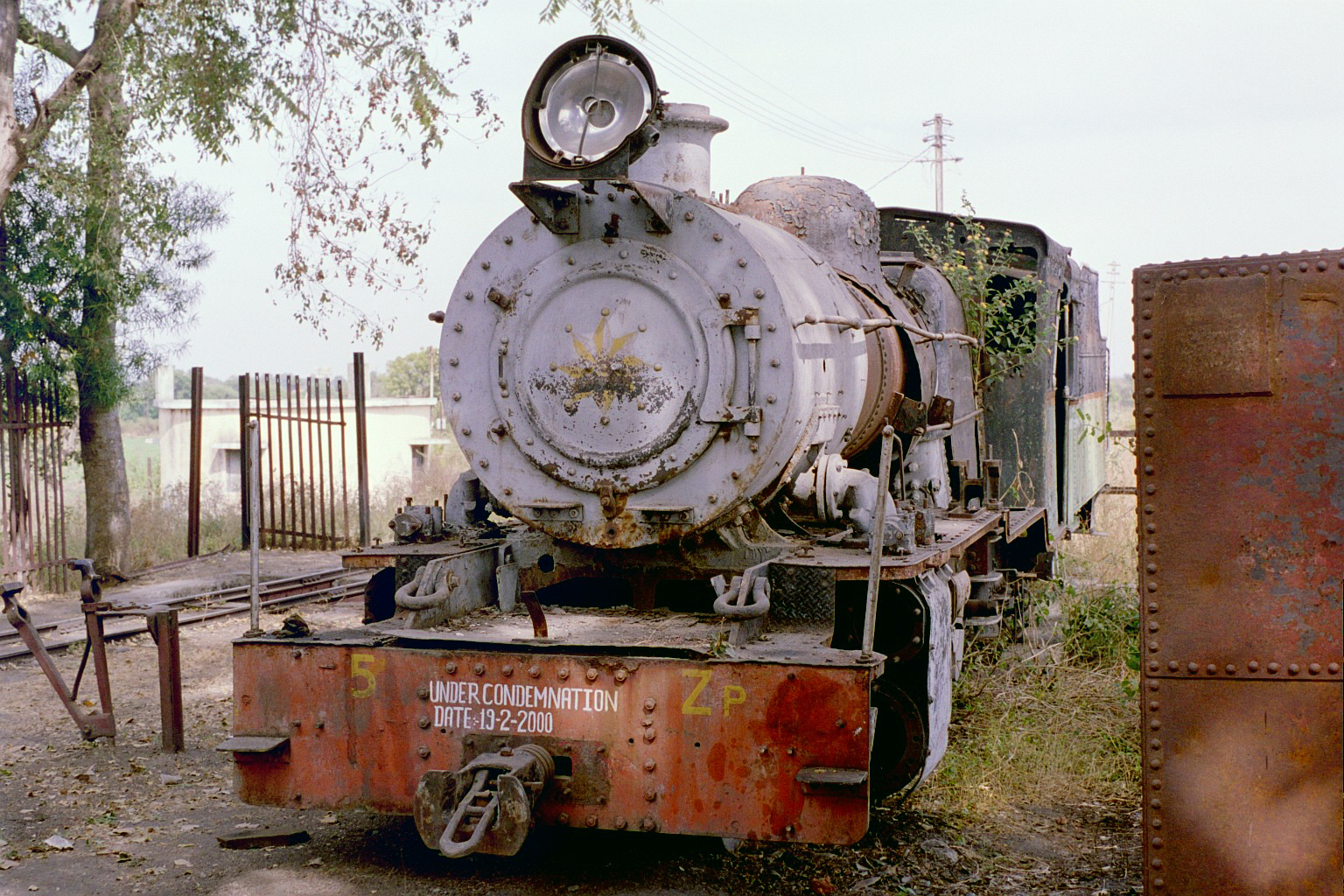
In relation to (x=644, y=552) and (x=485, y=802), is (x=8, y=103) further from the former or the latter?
(x=485, y=802)

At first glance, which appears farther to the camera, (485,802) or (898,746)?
(898,746)

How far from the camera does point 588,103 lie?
482 centimetres

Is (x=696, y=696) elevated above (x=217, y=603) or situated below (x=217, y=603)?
above

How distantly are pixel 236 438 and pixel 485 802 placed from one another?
27.7 meters

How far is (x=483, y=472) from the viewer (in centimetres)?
497

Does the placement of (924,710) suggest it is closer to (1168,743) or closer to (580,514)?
(1168,743)

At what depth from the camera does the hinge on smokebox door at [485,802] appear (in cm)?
378

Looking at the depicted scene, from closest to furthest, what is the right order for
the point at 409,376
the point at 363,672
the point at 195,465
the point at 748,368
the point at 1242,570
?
1. the point at 1242,570
2. the point at 363,672
3. the point at 748,368
4. the point at 195,465
5. the point at 409,376

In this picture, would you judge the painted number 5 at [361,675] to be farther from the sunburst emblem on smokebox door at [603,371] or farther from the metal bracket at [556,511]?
the sunburst emblem on smokebox door at [603,371]

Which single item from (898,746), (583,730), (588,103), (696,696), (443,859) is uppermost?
(588,103)

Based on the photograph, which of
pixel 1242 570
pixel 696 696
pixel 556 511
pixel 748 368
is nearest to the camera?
pixel 1242 570

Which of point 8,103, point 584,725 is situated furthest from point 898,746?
point 8,103

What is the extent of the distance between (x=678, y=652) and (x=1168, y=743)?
1.52 m

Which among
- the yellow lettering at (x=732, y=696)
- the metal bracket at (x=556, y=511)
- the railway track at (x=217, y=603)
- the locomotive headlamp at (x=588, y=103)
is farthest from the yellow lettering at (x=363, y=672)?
the railway track at (x=217, y=603)
